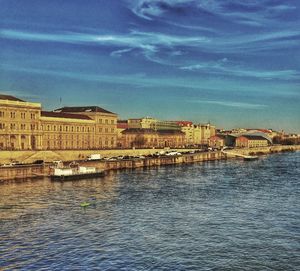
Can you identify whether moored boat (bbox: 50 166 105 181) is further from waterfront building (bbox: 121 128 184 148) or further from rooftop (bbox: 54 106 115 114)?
waterfront building (bbox: 121 128 184 148)

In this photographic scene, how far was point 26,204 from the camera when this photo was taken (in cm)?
4281

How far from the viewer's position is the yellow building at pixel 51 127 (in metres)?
89.9

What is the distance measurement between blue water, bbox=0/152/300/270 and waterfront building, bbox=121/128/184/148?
98128 millimetres

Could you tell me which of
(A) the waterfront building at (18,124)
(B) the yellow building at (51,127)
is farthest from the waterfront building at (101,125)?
(A) the waterfront building at (18,124)

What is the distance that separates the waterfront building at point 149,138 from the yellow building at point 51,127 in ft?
85.8

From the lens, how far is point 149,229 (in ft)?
108

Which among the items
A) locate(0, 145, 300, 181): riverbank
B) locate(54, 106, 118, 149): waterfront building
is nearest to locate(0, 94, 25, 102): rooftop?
locate(0, 145, 300, 181): riverbank

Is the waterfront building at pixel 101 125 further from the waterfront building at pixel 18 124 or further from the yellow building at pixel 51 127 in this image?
the waterfront building at pixel 18 124

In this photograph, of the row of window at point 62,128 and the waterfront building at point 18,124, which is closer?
the waterfront building at point 18,124

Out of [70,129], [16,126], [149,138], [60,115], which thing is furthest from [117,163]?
[149,138]

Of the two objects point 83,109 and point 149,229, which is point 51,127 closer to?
point 83,109

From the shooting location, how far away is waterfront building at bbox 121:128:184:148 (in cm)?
15275

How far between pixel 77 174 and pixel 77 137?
141ft

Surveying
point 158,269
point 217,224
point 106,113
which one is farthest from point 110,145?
point 158,269
